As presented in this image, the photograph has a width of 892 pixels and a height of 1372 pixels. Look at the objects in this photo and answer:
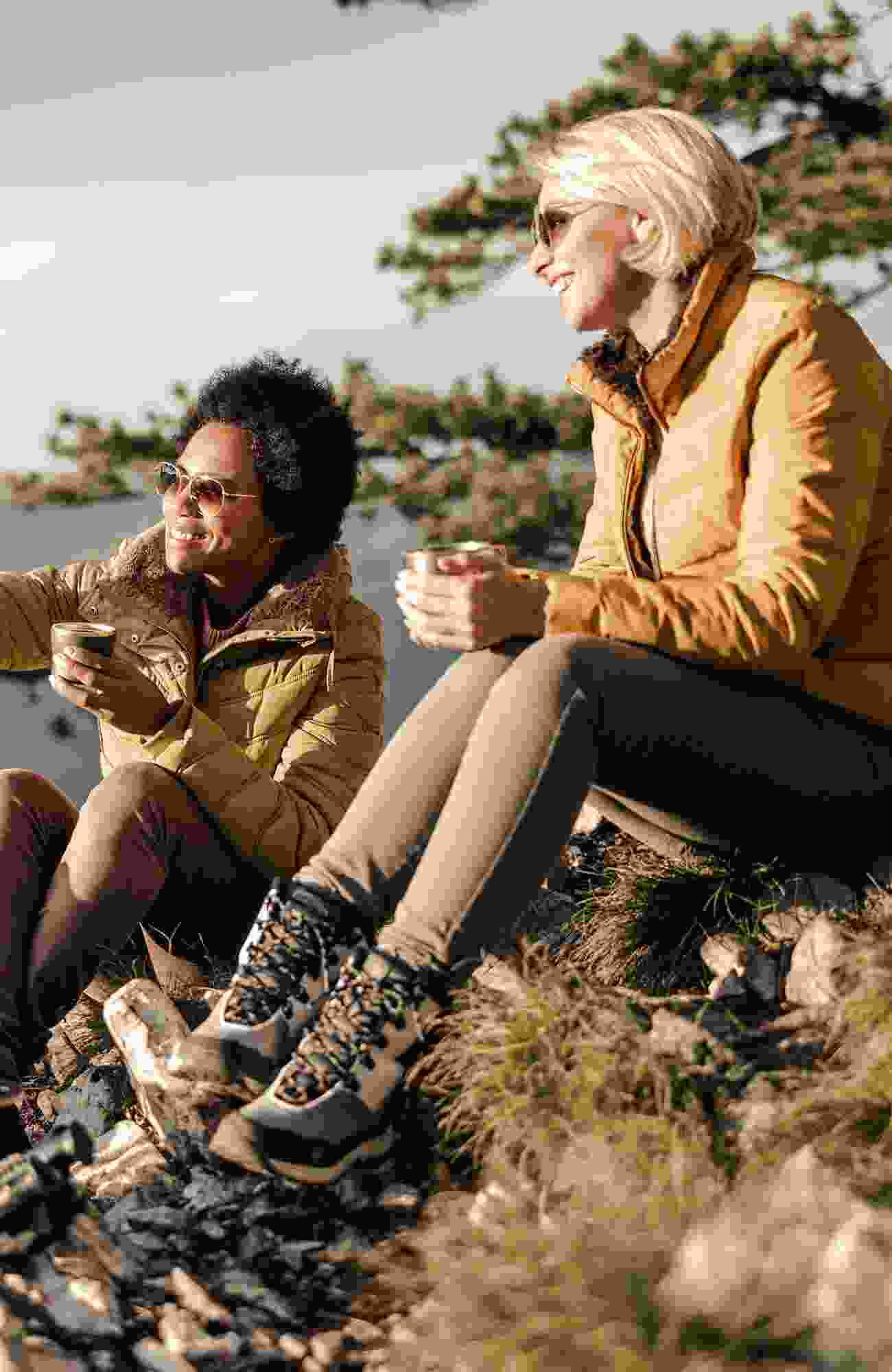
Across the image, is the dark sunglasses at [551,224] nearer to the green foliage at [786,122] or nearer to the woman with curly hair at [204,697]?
the woman with curly hair at [204,697]

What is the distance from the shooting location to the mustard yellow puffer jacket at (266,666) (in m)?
3.63

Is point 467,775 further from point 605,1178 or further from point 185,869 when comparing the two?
point 185,869

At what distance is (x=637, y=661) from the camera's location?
9.17ft

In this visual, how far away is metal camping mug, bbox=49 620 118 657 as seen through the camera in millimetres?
3318

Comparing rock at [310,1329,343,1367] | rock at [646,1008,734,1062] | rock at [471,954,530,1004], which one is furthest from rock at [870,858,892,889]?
rock at [310,1329,343,1367]

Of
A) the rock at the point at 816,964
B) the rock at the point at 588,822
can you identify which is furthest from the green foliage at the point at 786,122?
the rock at the point at 816,964

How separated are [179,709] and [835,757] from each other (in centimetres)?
139

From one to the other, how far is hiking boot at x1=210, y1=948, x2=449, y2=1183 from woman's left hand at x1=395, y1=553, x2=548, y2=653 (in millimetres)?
556

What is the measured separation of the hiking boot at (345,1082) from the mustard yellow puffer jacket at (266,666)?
947 millimetres

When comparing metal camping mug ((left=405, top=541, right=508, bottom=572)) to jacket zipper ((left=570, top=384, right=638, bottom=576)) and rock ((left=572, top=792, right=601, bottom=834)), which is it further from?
rock ((left=572, top=792, right=601, bottom=834))

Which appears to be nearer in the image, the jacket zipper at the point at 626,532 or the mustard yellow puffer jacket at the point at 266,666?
the jacket zipper at the point at 626,532

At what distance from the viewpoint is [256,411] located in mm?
4008

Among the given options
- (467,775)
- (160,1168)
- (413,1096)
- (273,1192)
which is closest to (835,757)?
(467,775)

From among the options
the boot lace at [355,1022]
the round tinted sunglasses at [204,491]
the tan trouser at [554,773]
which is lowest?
the boot lace at [355,1022]
